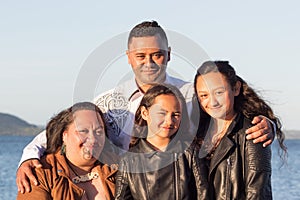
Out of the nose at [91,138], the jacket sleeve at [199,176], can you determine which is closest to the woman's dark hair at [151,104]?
the jacket sleeve at [199,176]

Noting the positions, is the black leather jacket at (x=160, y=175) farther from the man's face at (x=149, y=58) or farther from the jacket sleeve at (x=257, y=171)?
the man's face at (x=149, y=58)

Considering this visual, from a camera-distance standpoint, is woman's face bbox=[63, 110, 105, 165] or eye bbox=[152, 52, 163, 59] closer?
woman's face bbox=[63, 110, 105, 165]

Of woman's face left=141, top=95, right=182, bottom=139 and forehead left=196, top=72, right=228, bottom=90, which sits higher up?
forehead left=196, top=72, right=228, bottom=90

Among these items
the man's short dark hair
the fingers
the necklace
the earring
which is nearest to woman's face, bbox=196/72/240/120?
the man's short dark hair

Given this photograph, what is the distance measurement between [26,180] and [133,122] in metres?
1.01

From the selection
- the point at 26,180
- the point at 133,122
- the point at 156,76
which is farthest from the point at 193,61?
the point at 26,180

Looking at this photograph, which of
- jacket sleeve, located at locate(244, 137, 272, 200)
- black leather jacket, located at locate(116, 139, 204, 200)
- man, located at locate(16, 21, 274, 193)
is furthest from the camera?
man, located at locate(16, 21, 274, 193)

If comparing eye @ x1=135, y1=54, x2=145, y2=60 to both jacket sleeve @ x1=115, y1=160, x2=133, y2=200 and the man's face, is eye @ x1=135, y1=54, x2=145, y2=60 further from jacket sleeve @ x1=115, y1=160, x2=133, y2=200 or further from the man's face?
jacket sleeve @ x1=115, y1=160, x2=133, y2=200

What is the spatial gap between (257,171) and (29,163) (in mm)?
1785

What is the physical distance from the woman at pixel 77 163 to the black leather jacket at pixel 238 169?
31.7 inches

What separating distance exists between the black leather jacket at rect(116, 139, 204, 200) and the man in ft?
1.22

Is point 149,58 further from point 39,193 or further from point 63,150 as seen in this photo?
point 39,193

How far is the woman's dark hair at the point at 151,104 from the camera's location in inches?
228

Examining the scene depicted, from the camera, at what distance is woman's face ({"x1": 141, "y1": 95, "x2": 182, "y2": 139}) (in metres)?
5.66
